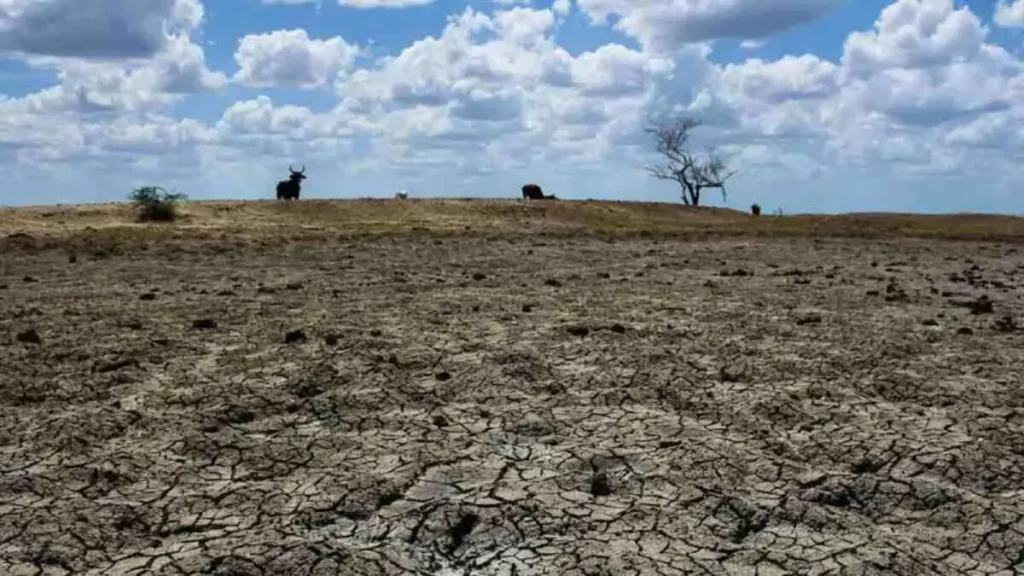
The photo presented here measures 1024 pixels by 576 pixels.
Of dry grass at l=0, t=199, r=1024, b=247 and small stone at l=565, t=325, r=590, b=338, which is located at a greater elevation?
dry grass at l=0, t=199, r=1024, b=247

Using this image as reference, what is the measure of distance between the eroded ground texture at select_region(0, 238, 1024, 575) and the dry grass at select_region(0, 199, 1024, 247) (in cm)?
1360

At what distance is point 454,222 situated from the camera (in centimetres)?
2916

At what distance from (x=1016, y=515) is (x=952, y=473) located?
514 millimetres

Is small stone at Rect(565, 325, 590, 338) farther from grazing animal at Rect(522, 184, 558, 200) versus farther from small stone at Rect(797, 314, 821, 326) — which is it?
grazing animal at Rect(522, 184, 558, 200)

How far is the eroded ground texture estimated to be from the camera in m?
4.28

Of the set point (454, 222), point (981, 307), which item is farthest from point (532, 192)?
point (981, 307)

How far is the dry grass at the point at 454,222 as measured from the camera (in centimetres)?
2334

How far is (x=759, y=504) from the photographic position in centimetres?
467

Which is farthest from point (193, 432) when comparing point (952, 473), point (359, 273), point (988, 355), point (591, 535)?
point (359, 273)

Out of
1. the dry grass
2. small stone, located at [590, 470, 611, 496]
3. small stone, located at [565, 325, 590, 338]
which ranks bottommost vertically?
small stone, located at [590, 470, 611, 496]

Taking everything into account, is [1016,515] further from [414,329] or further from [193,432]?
[414,329]

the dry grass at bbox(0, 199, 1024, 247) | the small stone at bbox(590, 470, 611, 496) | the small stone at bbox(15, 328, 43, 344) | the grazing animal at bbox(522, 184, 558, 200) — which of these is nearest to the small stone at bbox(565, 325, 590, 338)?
the small stone at bbox(590, 470, 611, 496)

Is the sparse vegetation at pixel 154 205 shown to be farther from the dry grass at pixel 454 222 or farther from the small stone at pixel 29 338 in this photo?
the small stone at pixel 29 338

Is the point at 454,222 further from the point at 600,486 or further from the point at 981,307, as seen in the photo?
the point at 600,486
